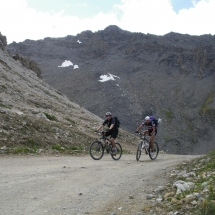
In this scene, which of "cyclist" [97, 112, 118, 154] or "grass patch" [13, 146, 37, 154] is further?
"cyclist" [97, 112, 118, 154]

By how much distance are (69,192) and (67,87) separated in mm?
122520

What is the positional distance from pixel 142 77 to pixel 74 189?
133814mm

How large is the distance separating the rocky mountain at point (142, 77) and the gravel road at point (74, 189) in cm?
7895

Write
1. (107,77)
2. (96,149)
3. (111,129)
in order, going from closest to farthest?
(96,149), (111,129), (107,77)

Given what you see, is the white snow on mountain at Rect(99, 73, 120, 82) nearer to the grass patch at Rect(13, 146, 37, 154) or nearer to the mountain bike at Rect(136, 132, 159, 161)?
the mountain bike at Rect(136, 132, 159, 161)

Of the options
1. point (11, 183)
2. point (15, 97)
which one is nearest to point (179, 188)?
point (11, 183)

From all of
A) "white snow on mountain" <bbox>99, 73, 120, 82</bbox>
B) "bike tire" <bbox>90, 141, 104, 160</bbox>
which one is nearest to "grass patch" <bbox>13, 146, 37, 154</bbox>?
"bike tire" <bbox>90, 141, 104, 160</bbox>

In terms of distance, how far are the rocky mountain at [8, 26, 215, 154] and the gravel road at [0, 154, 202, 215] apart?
78.9 meters

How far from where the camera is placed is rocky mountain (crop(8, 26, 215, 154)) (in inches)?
4090

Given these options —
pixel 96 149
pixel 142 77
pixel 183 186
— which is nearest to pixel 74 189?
pixel 183 186

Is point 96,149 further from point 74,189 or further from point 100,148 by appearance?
point 74,189

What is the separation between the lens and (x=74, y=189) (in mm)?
7426

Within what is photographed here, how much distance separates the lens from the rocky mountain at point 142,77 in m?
104

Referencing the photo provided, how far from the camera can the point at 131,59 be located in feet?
523
